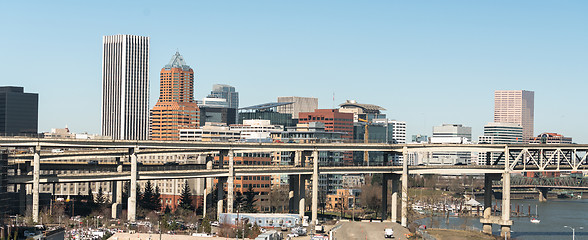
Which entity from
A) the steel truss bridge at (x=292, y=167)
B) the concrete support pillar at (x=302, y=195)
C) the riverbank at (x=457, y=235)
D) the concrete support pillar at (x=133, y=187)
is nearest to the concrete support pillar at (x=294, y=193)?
the concrete support pillar at (x=302, y=195)

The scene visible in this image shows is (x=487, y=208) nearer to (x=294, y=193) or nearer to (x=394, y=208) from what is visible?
(x=394, y=208)

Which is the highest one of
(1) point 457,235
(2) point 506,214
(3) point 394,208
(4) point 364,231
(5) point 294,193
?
(5) point 294,193

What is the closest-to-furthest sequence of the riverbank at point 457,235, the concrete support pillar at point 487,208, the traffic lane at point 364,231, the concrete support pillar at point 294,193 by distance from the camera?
the traffic lane at point 364,231, the riverbank at point 457,235, the concrete support pillar at point 487,208, the concrete support pillar at point 294,193

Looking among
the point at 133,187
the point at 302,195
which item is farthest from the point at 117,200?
the point at 302,195

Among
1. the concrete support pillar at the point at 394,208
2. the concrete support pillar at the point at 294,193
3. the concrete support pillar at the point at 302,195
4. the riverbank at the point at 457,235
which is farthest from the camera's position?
the concrete support pillar at the point at 294,193

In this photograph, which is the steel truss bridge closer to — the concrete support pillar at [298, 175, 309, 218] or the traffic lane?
the concrete support pillar at [298, 175, 309, 218]

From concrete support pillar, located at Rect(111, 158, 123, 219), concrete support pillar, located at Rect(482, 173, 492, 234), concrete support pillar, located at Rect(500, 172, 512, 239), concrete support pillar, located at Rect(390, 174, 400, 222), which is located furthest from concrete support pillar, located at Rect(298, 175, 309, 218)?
concrete support pillar, located at Rect(500, 172, 512, 239)

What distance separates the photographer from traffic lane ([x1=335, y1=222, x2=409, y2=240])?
147 metres

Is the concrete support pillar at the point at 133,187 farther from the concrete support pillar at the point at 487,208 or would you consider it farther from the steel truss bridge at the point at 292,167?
the concrete support pillar at the point at 487,208

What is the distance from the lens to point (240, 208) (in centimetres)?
19200

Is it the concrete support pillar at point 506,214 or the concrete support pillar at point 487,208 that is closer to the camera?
the concrete support pillar at point 506,214

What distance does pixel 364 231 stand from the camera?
155000 millimetres

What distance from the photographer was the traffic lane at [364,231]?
147250mm

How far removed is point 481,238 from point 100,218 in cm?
7880
